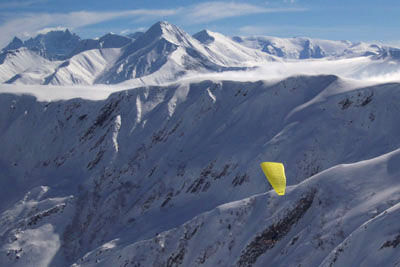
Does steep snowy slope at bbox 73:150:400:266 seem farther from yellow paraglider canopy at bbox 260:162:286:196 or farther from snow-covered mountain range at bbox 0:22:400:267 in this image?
yellow paraglider canopy at bbox 260:162:286:196

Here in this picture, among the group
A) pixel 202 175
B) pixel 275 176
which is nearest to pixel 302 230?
pixel 275 176

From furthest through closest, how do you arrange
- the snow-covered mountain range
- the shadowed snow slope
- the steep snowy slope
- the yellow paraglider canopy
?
the shadowed snow slope
the yellow paraglider canopy
the snow-covered mountain range
the steep snowy slope

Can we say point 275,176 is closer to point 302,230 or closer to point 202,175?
point 302,230

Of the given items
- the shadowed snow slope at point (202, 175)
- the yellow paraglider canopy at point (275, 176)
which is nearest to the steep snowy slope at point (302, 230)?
the shadowed snow slope at point (202, 175)

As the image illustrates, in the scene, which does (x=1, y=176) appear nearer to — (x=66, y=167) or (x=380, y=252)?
(x=66, y=167)

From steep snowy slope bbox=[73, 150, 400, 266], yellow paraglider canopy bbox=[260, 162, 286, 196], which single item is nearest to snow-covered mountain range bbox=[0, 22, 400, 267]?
steep snowy slope bbox=[73, 150, 400, 266]

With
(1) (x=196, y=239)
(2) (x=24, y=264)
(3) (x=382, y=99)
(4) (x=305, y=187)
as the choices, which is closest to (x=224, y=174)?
(1) (x=196, y=239)
